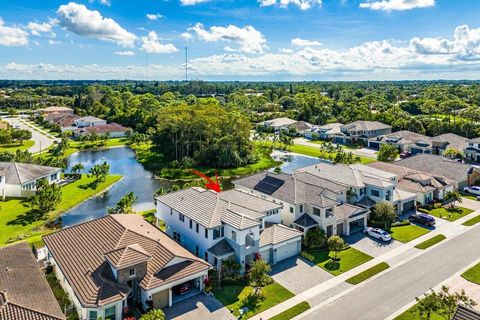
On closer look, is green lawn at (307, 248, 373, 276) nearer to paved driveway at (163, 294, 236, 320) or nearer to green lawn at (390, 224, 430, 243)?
green lawn at (390, 224, 430, 243)

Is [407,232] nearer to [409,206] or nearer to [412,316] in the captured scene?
[409,206]

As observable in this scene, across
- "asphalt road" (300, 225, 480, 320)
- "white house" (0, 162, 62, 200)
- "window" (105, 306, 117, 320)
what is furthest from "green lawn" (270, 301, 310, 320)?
"white house" (0, 162, 62, 200)

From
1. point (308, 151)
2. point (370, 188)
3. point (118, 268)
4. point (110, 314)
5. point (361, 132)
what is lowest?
point (110, 314)

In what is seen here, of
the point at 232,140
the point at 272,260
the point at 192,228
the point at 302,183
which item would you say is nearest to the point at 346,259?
the point at 272,260

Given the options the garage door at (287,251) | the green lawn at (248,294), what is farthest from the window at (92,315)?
the garage door at (287,251)

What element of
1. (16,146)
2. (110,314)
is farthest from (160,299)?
(16,146)

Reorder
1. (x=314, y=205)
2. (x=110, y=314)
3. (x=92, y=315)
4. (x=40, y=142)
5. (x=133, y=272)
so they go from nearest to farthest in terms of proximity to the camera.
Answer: (x=92, y=315), (x=110, y=314), (x=133, y=272), (x=314, y=205), (x=40, y=142)
